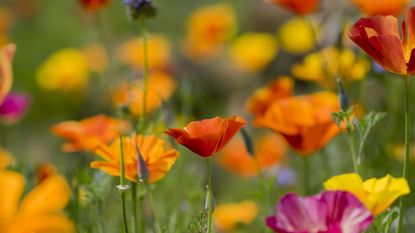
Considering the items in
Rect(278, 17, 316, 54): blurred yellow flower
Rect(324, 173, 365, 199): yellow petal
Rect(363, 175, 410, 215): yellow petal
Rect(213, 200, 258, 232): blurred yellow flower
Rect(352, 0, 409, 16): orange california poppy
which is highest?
Rect(352, 0, 409, 16): orange california poppy

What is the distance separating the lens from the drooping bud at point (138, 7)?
75.8 inches

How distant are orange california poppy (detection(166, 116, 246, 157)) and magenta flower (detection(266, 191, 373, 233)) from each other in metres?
0.20

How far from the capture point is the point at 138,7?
1927 millimetres

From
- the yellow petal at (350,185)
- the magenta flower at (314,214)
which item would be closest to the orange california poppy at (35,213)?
the magenta flower at (314,214)

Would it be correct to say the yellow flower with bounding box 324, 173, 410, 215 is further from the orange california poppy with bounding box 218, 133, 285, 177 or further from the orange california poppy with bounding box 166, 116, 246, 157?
the orange california poppy with bounding box 218, 133, 285, 177

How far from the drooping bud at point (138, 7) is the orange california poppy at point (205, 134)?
2.05 feet

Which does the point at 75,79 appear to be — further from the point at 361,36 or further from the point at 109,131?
the point at 361,36

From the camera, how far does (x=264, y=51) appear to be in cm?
463

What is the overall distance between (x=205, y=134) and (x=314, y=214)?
24 cm

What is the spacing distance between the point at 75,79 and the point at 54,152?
505mm

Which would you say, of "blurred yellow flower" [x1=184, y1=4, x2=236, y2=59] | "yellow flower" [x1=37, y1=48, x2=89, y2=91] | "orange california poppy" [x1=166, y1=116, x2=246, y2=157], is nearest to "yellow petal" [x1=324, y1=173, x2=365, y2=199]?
"orange california poppy" [x1=166, y1=116, x2=246, y2=157]

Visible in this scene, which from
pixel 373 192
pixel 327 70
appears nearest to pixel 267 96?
pixel 327 70

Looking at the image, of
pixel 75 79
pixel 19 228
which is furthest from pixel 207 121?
pixel 75 79

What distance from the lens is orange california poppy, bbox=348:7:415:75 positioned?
54.9 inches
